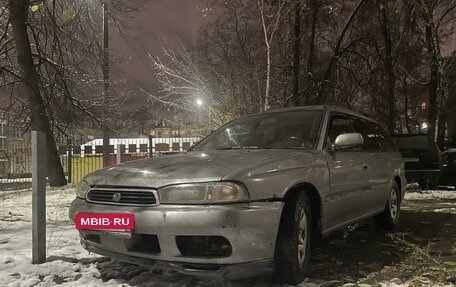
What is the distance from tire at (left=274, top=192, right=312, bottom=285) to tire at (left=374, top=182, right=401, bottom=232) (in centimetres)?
282

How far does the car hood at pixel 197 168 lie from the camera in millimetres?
3551

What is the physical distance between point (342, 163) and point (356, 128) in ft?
3.63

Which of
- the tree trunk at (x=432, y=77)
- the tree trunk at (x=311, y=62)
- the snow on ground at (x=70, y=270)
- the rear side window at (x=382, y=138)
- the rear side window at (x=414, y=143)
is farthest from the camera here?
the tree trunk at (x=432, y=77)

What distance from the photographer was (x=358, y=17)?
17062 mm

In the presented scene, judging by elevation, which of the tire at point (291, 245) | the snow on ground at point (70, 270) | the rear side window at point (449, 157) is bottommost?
the snow on ground at point (70, 270)

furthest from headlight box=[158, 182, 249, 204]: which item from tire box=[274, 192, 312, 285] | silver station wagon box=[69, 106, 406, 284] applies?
tire box=[274, 192, 312, 285]

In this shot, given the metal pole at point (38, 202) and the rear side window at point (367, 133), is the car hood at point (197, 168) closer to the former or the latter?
the metal pole at point (38, 202)

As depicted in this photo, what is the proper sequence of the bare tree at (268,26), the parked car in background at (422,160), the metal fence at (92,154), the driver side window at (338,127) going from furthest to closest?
the metal fence at (92,154), the bare tree at (268,26), the parked car in background at (422,160), the driver side window at (338,127)

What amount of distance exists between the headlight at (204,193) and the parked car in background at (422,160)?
9033 millimetres

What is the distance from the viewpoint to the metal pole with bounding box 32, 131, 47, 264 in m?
4.45

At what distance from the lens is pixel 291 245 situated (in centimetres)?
377

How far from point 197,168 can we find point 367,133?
3.14 m

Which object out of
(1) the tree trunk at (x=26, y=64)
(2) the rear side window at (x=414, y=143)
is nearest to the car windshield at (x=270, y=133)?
(2) the rear side window at (x=414, y=143)

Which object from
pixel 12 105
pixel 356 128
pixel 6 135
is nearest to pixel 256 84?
A: pixel 12 105
